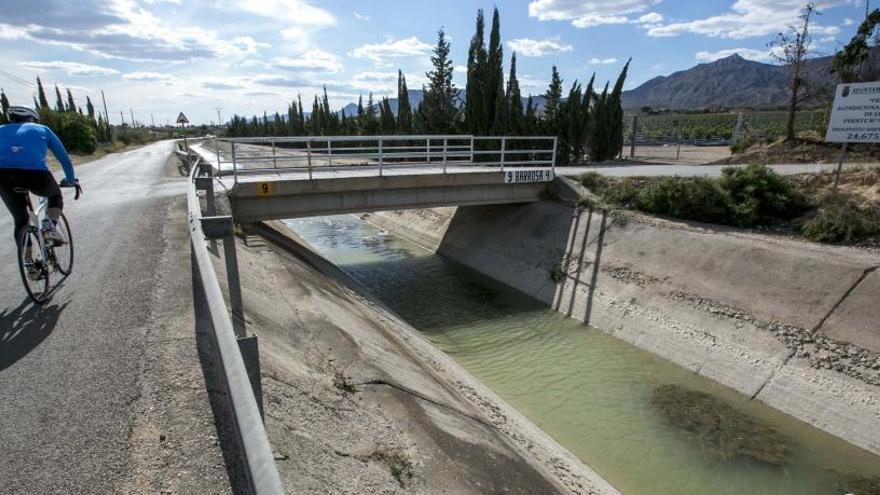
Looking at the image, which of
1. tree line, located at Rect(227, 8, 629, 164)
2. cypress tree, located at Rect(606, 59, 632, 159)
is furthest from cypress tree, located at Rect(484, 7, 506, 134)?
cypress tree, located at Rect(606, 59, 632, 159)

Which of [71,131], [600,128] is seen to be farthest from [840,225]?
[71,131]

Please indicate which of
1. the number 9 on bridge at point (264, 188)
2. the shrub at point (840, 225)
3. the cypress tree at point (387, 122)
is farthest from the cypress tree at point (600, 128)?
the cypress tree at point (387, 122)

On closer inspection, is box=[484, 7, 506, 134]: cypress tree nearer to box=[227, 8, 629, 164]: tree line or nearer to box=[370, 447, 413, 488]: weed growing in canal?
box=[227, 8, 629, 164]: tree line

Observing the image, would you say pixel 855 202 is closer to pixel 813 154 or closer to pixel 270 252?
pixel 813 154

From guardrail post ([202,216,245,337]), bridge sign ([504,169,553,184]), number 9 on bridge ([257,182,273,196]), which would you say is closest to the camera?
guardrail post ([202,216,245,337])

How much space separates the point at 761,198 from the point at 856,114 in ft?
9.21

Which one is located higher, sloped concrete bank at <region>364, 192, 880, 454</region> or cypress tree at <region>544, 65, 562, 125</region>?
cypress tree at <region>544, 65, 562, 125</region>

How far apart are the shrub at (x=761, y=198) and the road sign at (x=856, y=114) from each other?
1.71m

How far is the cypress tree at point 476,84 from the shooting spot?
102ft

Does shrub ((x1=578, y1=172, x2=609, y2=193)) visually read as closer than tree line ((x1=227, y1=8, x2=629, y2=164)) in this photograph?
Yes

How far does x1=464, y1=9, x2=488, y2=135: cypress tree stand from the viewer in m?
31.1

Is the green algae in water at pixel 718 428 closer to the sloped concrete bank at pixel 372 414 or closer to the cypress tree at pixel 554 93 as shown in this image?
the sloped concrete bank at pixel 372 414

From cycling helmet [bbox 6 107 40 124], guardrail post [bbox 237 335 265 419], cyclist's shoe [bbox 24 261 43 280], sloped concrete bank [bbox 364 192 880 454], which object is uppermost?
cycling helmet [bbox 6 107 40 124]

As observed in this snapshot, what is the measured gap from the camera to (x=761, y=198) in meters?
13.5
